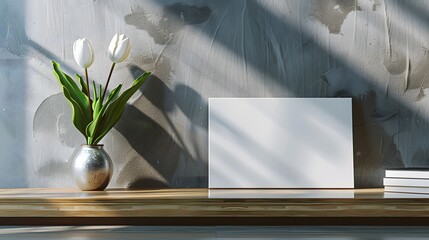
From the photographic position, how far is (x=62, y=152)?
7.15ft

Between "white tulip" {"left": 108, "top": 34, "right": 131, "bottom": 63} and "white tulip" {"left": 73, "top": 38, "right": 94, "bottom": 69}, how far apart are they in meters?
0.06

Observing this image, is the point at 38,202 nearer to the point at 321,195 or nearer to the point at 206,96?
the point at 206,96

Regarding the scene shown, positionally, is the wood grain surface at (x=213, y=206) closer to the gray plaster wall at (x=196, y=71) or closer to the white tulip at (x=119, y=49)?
the gray plaster wall at (x=196, y=71)

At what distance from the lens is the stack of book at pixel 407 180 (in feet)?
6.14

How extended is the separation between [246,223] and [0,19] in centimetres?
110

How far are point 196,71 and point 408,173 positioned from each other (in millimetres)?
774

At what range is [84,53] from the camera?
2.04 metres

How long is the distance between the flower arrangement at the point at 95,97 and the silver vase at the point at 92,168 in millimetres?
42

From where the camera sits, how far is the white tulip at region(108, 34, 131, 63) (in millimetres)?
2055

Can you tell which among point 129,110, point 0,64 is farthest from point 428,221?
point 0,64

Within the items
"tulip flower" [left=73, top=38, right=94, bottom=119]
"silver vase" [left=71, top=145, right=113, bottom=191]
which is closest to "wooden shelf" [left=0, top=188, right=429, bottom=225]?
"silver vase" [left=71, top=145, right=113, bottom=191]

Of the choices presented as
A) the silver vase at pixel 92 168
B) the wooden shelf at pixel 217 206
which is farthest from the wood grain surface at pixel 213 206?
the silver vase at pixel 92 168

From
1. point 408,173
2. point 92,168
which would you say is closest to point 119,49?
point 92,168

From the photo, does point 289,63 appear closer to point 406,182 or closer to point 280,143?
point 280,143
